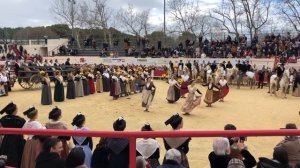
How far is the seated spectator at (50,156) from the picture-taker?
358 centimetres

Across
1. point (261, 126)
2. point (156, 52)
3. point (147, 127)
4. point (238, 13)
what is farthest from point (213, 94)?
point (238, 13)

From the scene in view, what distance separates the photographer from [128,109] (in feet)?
53.3

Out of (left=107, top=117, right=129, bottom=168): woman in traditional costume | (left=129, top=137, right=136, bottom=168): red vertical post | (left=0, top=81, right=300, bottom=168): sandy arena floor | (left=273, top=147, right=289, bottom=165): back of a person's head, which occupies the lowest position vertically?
(left=0, top=81, right=300, bottom=168): sandy arena floor

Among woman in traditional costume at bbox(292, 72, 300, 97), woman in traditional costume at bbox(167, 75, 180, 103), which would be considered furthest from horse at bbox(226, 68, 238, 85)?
woman in traditional costume at bbox(167, 75, 180, 103)

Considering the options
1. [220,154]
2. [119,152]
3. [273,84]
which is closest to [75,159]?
[119,152]

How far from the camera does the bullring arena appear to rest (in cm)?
1075

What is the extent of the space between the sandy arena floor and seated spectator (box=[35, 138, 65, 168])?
5595 millimetres

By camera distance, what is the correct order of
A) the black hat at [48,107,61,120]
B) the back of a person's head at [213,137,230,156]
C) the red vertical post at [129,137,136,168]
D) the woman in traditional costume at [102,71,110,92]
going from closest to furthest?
the red vertical post at [129,137,136,168], the back of a person's head at [213,137,230,156], the black hat at [48,107,61,120], the woman in traditional costume at [102,71,110,92]

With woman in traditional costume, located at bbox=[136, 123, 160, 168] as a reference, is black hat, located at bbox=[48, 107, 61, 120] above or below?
above

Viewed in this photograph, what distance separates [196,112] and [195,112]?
4 centimetres

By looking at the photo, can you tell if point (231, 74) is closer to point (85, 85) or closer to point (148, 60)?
point (148, 60)

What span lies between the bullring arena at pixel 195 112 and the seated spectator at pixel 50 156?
5.50 m

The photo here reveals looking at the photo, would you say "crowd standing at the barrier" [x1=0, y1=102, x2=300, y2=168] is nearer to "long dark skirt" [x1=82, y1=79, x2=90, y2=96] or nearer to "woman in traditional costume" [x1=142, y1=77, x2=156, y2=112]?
"woman in traditional costume" [x1=142, y1=77, x2=156, y2=112]

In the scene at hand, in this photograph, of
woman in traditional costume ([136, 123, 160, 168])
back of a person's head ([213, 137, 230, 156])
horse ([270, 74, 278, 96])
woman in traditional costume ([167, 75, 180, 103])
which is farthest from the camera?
horse ([270, 74, 278, 96])
